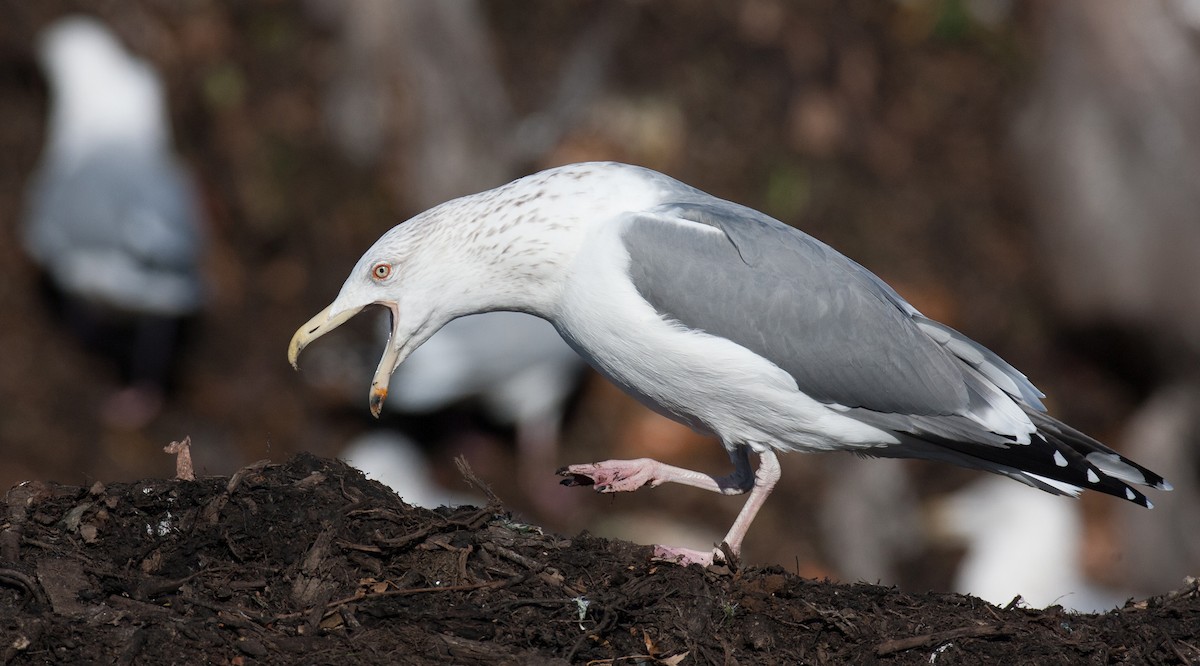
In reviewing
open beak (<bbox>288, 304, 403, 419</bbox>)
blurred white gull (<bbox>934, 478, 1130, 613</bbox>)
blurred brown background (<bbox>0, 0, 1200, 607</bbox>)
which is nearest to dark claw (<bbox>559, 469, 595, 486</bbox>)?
open beak (<bbox>288, 304, 403, 419</bbox>)

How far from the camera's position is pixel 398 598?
4004 millimetres

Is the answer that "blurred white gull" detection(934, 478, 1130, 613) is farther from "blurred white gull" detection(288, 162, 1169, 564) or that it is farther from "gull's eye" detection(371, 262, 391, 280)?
"gull's eye" detection(371, 262, 391, 280)

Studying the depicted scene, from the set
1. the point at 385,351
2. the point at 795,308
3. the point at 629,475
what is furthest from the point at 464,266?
the point at 795,308

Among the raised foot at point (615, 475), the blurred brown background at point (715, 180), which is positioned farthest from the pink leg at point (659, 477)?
the blurred brown background at point (715, 180)

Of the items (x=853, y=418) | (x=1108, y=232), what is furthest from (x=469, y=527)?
(x=1108, y=232)

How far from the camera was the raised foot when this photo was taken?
4.97 meters

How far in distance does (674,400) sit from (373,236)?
7.83m

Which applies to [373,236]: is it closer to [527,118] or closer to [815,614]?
[527,118]

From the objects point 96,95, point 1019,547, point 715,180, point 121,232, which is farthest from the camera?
point 715,180

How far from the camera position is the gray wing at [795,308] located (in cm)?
473

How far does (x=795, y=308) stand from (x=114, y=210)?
7811 millimetres

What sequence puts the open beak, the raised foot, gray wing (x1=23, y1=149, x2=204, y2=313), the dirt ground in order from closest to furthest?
the dirt ground, the open beak, the raised foot, gray wing (x1=23, y1=149, x2=204, y2=313)

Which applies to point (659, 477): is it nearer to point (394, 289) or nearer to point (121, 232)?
point (394, 289)

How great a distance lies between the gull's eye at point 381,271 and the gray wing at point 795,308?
0.92 metres
